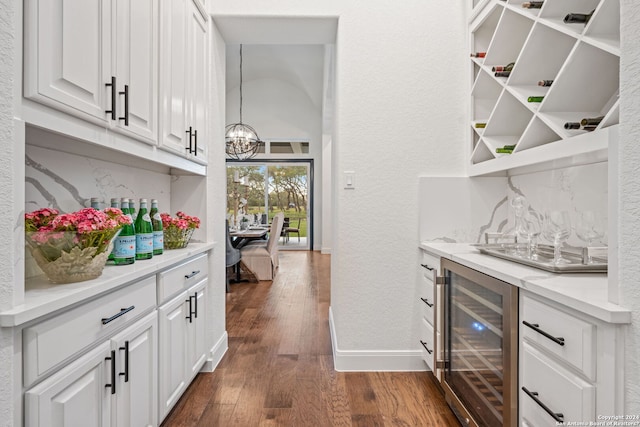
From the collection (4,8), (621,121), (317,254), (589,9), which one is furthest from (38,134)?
(317,254)

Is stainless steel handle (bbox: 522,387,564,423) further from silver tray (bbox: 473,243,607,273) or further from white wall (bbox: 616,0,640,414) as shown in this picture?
silver tray (bbox: 473,243,607,273)

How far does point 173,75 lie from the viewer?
1.96m

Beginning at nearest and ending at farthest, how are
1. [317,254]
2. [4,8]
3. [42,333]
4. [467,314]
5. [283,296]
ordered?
[4,8], [42,333], [467,314], [283,296], [317,254]

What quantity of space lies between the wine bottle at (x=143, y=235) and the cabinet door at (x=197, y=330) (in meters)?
0.44

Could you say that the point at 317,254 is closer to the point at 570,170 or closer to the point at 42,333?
the point at 570,170

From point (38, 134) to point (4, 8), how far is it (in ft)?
1.97

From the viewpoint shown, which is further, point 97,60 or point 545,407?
point 97,60

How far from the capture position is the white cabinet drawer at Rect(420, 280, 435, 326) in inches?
88.5

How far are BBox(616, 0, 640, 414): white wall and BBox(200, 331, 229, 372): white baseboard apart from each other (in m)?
2.18

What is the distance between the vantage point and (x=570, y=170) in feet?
6.24

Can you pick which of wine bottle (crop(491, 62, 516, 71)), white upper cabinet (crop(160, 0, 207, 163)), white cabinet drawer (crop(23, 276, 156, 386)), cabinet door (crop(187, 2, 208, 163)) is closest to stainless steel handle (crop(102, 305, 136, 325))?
white cabinet drawer (crop(23, 276, 156, 386))

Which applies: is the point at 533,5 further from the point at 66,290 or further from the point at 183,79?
the point at 66,290

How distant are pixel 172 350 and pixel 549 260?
1.82 meters

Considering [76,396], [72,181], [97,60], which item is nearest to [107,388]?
[76,396]
